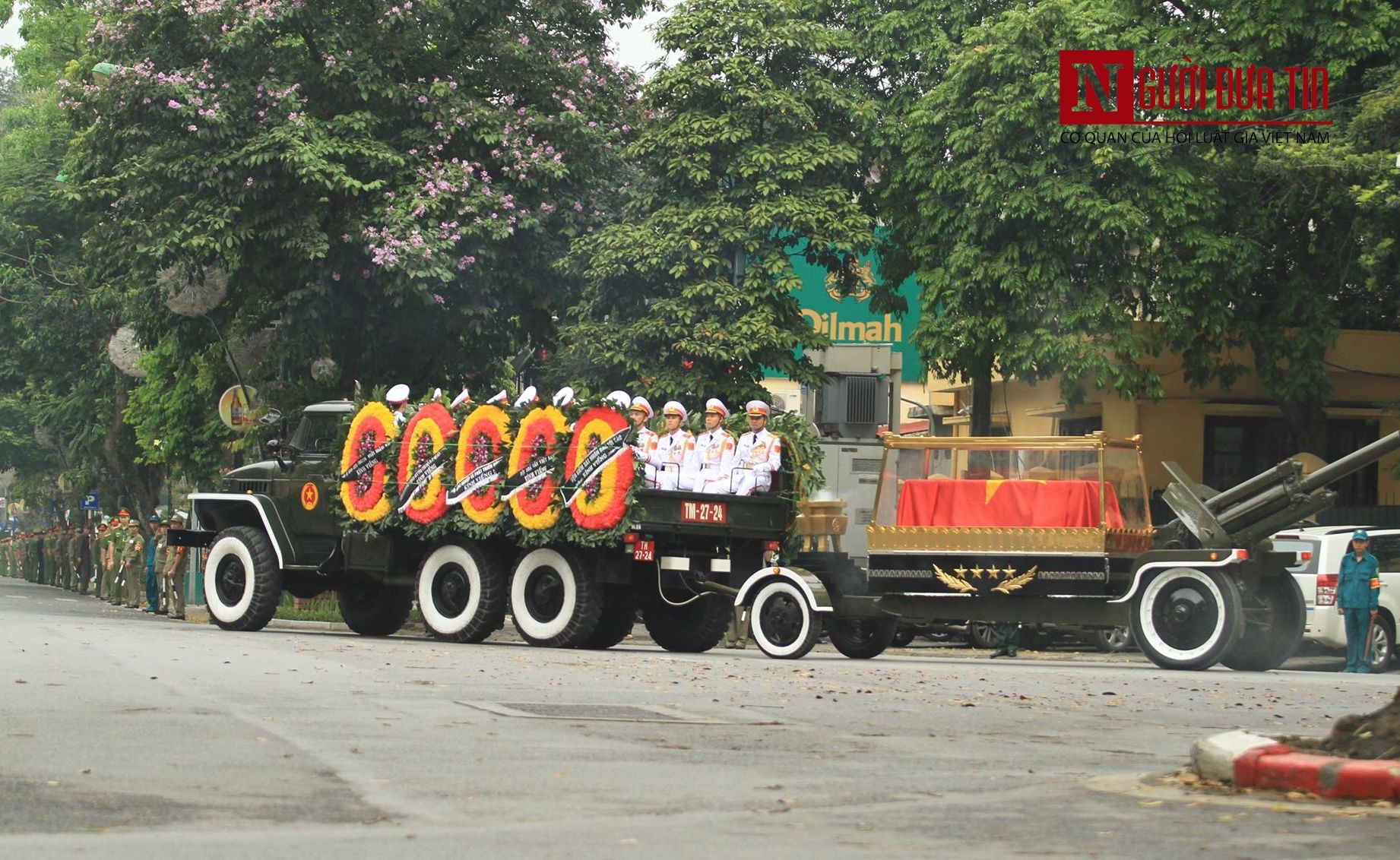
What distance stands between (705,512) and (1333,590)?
8528 mm

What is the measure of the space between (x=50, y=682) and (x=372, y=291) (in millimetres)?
15216

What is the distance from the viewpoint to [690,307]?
91.7ft

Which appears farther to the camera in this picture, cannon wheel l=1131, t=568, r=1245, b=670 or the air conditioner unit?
the air conditioner unit

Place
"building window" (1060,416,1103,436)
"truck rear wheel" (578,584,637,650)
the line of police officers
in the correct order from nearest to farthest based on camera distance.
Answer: "truck rear wheel" (578,584,637,650), the line of police officers, "building window" (1060,416,1103,436)

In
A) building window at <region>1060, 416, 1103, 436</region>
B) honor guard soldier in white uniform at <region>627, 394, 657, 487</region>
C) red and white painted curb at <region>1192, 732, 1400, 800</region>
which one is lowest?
red and white painted curb at <region>1192, 732, 1400, 800</region>

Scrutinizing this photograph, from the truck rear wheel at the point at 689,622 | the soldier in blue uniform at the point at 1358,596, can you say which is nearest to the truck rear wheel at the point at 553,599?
the truck rear wheel at the point at 689,622

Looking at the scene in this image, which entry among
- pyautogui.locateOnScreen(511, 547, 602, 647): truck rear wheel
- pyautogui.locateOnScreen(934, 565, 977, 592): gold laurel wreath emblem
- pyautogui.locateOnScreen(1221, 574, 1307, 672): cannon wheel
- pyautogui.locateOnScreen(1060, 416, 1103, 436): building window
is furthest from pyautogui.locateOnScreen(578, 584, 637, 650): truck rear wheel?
→ pyautogui.locateOnScreen(1060, 416, 1103, 436): building window

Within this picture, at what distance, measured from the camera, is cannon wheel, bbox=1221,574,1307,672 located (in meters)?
19.2

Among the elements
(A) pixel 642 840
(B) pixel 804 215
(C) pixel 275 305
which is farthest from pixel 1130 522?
(C) pixel 275 305

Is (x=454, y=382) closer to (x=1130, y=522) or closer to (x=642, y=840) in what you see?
(x=1130, y=522)

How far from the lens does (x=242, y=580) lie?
75.0 feet

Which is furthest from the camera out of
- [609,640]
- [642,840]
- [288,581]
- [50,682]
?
[288,581]

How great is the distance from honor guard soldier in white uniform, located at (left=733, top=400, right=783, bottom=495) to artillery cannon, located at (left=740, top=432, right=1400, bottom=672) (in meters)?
0.91

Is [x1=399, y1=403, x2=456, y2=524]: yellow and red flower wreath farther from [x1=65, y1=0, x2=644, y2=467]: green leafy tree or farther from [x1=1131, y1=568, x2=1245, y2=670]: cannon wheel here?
[x1=1131, y1=568, x2=1245, y2=670]: cannon wheel
